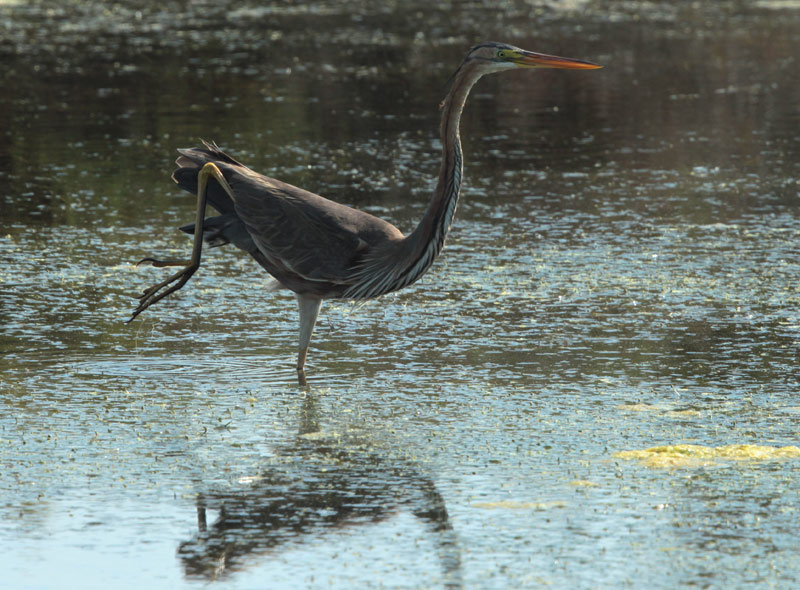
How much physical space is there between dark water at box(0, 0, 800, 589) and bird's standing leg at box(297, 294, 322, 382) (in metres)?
0.20

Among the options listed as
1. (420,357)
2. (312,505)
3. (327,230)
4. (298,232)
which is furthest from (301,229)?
(312,505)

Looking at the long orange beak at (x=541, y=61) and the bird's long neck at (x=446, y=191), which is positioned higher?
the long orange beak at (x=541, y=61)

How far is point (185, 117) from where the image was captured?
1568 cm

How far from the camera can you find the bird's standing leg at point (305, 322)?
7.59 metres

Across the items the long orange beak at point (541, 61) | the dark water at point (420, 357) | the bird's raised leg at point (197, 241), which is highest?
the long orange beak at point (541, 61)

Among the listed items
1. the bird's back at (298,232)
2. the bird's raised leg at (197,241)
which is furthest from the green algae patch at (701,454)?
the bird's raised leg at (197,241)

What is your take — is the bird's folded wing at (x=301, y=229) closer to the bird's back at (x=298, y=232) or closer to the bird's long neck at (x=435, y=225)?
the bird's back at (x=298, y=232)

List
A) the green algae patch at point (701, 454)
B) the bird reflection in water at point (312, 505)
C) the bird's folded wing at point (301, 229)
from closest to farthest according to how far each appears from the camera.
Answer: the bird reflection in water at point (312, 505)
the green algae patch at point (701, 454)
the bird's folded wing at point (301, 229)

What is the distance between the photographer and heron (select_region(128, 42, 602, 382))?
7379 mm

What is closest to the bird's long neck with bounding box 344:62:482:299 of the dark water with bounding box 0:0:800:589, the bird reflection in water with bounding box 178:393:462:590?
the dark water with bounding box 0:0:800:589

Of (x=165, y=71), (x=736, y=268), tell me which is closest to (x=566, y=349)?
(x=736, y=268)

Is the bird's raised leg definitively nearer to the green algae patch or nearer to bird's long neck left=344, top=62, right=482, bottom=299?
bird's long neck left=344, top=62, right=482, bottom=299

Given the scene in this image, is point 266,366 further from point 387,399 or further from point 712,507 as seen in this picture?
point 712,507

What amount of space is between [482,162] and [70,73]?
7.98 meters
